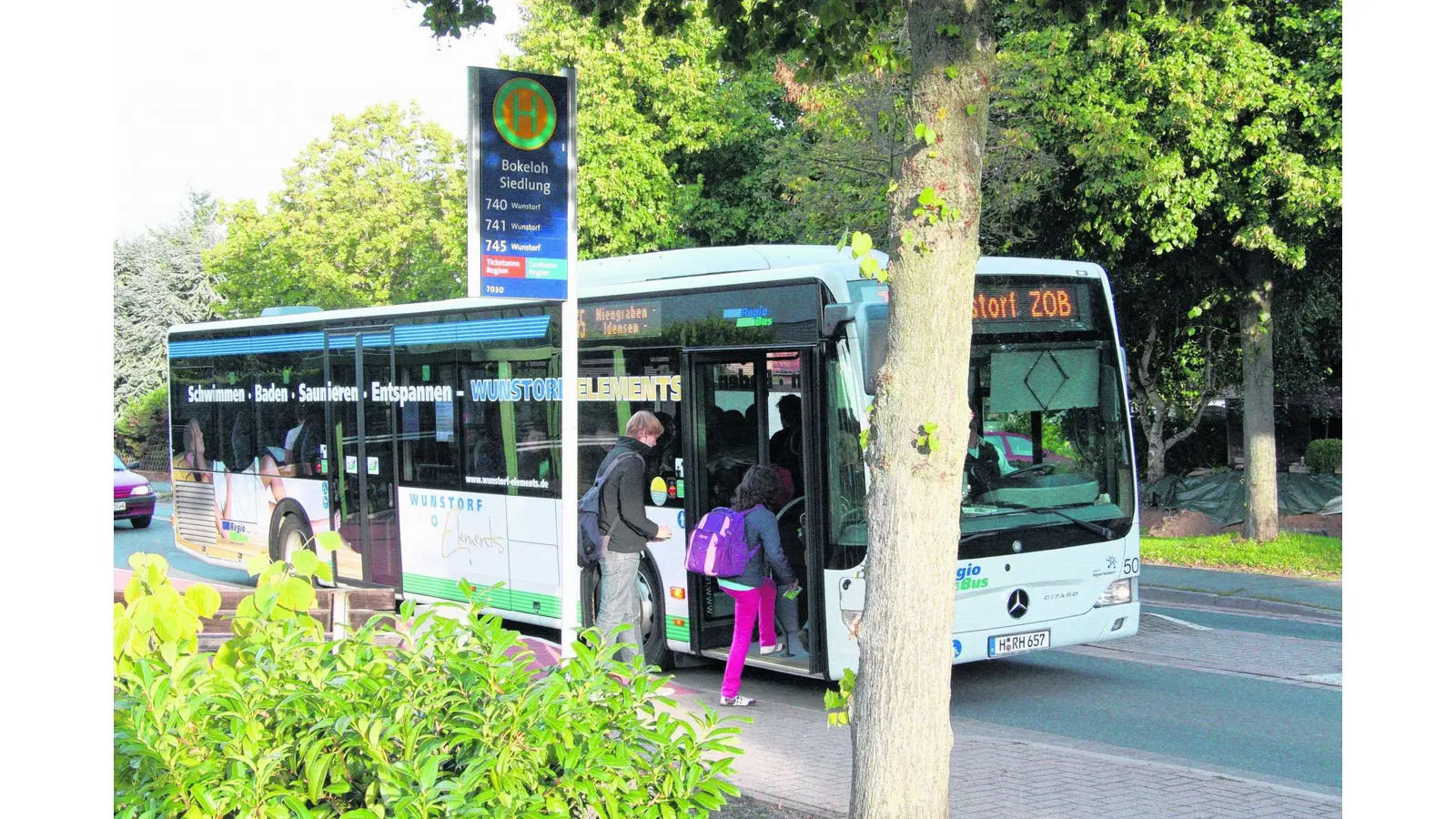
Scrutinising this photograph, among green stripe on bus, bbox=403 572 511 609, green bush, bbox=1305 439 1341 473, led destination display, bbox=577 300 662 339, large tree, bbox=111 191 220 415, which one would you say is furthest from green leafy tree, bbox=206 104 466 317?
led destination display, bbox=577 300 662 339

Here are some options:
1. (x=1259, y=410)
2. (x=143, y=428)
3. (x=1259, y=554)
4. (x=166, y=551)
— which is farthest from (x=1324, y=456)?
(x=143, y=428)

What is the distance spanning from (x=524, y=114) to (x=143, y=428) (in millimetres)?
41545

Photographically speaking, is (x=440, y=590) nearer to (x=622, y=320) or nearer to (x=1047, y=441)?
(x=622, y=320)

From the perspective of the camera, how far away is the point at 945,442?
4641mm

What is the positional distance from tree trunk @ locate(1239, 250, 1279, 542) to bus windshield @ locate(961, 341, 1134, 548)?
28.4 ft

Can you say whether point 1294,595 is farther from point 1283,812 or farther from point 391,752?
point 391,752

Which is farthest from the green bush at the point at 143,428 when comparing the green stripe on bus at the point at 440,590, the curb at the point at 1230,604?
the curb at the point at 1230,604

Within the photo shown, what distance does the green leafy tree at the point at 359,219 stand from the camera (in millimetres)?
36281

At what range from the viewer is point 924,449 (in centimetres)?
464

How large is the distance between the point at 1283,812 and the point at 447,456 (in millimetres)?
8119

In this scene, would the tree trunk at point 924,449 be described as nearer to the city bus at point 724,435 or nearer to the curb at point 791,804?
the curb at point 791,804

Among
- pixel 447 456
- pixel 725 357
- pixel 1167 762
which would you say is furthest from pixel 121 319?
pixel 1167 762

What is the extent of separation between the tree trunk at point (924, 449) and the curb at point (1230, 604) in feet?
31.8

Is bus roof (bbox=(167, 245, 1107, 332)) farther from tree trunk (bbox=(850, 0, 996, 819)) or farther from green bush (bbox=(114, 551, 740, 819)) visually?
green bush (bbox=(114, 551, 740, 819))
